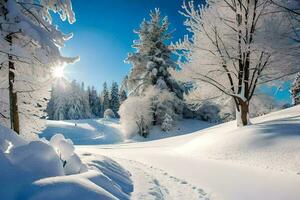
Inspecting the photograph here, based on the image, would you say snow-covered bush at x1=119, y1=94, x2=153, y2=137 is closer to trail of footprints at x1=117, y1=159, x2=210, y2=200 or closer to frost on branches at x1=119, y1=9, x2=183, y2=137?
frost on branches at x1=119, y1=9, x2=183, y2=137

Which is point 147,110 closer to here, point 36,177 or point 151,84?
point 151,84

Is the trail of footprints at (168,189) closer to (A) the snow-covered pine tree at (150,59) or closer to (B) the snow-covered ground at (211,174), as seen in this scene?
(B) the snow-covered ground at (211,174)

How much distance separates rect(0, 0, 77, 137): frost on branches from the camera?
6.60 meters

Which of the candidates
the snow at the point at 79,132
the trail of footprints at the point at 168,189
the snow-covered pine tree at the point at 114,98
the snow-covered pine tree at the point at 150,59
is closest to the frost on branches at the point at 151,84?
the snow-covered pine tree at the point at 150,59

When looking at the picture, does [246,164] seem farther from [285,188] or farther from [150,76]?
[150,76]

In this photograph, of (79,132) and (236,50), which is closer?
(236,50)

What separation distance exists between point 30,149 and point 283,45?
31.1 ft

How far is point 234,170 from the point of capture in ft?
26.5

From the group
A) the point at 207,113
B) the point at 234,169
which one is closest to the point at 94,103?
the point at 207,113

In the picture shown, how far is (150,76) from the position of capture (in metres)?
34.9

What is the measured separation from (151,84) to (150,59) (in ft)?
9.36

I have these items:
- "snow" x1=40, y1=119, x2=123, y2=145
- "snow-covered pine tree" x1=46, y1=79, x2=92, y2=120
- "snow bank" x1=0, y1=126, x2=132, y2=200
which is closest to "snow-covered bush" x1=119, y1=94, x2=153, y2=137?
"snow" x1=40, y1=119, x2=123, y2=145

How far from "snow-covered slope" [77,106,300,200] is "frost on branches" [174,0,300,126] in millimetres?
2412

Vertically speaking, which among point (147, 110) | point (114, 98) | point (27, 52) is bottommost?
point (147, 110)
